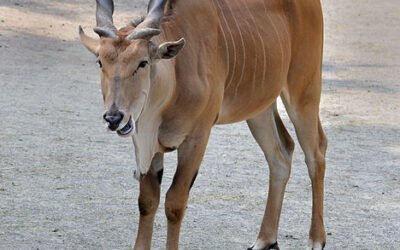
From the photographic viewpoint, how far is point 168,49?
3500 mm

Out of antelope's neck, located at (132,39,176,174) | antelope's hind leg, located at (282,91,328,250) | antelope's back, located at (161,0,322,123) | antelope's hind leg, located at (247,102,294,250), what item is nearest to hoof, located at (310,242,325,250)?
antelope's hind leg, located at (282,91,328,250)

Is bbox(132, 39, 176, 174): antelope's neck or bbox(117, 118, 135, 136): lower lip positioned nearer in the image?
bbox(117, 118, 135, 136): lower lip

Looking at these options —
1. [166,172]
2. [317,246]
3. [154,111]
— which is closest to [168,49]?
[154,111]

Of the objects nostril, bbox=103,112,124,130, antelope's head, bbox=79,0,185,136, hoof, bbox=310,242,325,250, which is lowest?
hoof, bbox=310,242,325,250

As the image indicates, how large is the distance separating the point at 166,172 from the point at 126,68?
2642 mm

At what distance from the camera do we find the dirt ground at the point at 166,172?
4758 millimetres

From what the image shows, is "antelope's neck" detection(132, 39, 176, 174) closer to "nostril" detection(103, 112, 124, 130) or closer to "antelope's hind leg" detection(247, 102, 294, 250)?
"nostril" detection(103, 112, 124, 130)

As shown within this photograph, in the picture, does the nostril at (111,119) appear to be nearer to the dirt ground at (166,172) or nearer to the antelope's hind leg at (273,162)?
the dirt ground at (166,172)

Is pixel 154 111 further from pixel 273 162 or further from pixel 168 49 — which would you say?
pixel 273 162

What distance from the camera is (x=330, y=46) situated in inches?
473

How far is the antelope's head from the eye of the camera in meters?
3.39

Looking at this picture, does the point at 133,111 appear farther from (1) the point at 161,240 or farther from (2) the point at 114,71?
(1) the point at 161,240

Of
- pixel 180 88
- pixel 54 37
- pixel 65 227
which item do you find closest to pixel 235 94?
pixel 180 88

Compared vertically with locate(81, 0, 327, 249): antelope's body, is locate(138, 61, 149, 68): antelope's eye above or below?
above
